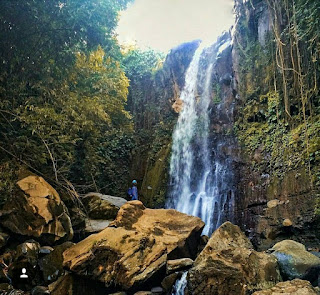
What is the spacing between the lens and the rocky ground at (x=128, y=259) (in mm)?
4465

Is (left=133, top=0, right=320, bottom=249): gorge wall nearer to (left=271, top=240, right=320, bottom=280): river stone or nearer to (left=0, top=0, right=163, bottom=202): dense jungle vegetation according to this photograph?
(left=271, top=240, right=320, bottom=280): river stone

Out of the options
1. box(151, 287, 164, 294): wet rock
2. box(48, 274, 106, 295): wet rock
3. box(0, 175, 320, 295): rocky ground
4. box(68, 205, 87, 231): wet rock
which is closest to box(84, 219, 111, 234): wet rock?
box(68, 205, 87, 231): wet rock

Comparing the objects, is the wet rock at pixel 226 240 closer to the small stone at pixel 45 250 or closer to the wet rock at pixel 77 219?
the small stone at pixel 45 250

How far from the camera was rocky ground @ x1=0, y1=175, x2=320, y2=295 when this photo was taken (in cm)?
446

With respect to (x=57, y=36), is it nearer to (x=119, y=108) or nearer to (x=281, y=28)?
(x=119, y=108)

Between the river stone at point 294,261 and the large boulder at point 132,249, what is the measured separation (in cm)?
196

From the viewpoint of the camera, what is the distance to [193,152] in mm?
12461

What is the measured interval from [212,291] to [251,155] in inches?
239

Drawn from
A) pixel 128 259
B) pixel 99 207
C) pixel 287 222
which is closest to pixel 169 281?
pixel 128 259

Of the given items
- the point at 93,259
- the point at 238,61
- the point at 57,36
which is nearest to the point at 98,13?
the point at 57,36

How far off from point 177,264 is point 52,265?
2.36 meters

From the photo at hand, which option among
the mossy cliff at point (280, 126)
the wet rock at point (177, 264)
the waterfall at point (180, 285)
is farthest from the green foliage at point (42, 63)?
the mossy cliff at point (280, 126)

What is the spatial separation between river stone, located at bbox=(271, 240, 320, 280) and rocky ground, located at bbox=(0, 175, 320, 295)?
0.02 m

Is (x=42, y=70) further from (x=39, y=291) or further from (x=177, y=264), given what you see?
(x=177, y=264)
